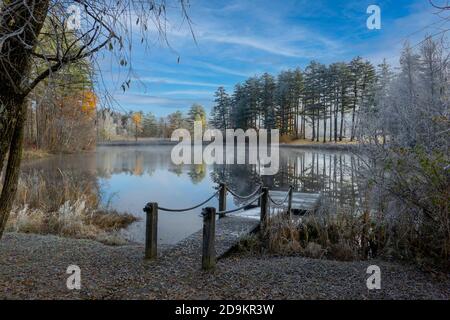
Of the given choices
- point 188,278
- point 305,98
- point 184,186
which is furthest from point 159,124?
point 188,278

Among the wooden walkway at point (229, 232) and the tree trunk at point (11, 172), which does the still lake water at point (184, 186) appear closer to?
the wooden walkway at point (229, 232)

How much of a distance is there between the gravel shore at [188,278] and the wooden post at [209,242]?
13 cm

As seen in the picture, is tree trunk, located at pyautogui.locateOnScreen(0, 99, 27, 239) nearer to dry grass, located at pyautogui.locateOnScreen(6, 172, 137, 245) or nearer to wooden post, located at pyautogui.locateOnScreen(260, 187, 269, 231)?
dry grass, located at pyautogui.locateOnScreen(6, 172, 137, 245)

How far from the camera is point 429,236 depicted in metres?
4.70

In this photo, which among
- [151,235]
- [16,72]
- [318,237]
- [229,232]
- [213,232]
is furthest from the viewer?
[318,237]

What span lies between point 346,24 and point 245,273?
6.04 m

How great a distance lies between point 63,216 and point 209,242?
15.4ft

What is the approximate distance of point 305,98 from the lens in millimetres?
45281

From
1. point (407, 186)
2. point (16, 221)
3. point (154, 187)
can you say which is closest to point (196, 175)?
point (154, 187)

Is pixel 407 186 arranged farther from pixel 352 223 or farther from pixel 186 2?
pixel 186 2

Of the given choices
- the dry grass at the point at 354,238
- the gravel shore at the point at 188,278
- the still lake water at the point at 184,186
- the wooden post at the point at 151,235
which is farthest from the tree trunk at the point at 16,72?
the still lake water at the point at 184,186

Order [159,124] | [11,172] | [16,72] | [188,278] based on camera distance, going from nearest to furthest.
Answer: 1. [16,72]
2. [11,172]
3. [188,278]
4. [159,124]

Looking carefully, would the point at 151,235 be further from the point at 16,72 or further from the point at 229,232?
the point at 16,72

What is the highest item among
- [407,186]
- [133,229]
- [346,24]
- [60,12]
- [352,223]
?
[346,24]
